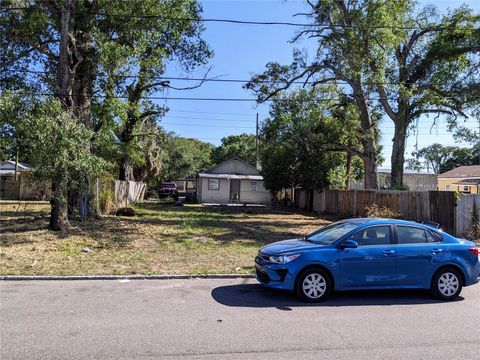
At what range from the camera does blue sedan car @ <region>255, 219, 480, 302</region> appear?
24.2 ft

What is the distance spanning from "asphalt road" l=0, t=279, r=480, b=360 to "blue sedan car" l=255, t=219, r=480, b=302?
31 centimetres

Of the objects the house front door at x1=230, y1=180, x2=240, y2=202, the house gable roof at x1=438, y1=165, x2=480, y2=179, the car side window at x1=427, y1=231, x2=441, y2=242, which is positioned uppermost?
the house gable roof at x1=438, y1=165, x2=480, y2=179

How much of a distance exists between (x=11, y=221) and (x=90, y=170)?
18.5 feet

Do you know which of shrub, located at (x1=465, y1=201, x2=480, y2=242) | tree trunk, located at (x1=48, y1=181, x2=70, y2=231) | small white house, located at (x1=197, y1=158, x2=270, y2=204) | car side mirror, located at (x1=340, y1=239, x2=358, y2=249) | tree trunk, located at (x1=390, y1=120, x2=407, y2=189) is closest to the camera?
car side mirror, located at (x1=340, y1=239, x2=358, y2=249)

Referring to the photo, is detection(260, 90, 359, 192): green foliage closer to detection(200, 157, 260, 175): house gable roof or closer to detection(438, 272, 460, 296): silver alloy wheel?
detection(200, 157, 260, 175): house gable roof

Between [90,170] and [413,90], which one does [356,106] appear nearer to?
[413,90]

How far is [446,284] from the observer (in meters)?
7.77

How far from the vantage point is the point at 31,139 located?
41.1ft

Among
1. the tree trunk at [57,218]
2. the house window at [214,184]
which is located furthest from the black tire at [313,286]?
the house window at [214,184]

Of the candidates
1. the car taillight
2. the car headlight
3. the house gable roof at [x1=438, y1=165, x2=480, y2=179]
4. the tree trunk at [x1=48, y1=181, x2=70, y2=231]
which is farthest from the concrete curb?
the house gable roof at [x1=438, y1=165, x2=480, y2=179]

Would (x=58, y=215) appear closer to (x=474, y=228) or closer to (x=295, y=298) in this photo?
(x=295, y=298)

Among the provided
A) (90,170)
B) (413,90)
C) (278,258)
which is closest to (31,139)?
(90,170)

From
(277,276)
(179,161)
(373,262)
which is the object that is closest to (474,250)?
(373,262)

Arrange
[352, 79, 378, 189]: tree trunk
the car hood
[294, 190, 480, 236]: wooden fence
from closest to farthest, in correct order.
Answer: the car hood
[294, 190, 480, 236]: wooden fence
[352, 79, 378, 189]: tree trunk
